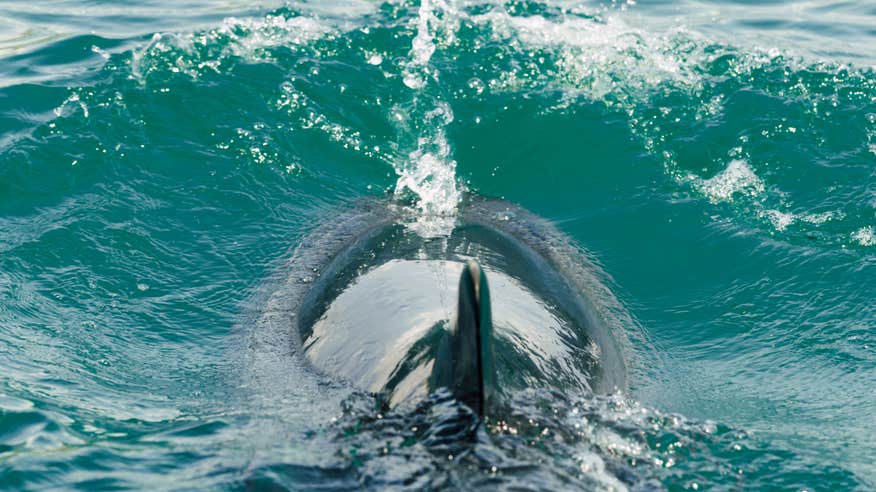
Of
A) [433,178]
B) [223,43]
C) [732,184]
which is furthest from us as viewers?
[223,43]

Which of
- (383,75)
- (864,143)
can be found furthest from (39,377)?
(864,143)

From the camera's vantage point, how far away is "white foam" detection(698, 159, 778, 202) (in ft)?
38.0

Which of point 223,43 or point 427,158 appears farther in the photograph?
point 223,43

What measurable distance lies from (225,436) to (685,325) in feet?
16.6

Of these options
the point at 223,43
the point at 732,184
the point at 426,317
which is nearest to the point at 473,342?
the point at 426,317

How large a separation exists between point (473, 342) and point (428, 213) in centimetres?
559

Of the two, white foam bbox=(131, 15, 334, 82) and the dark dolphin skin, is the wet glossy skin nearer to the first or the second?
the dark dolphin skin

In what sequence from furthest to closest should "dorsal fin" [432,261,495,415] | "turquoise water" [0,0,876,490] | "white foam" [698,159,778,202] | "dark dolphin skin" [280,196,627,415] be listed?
1. "white foam" [698,159,778,202]
2. "turquoise water" [0,0,876,490]
3. "dark dolphin skin" [280,196,627,415]
4. "dorsal fin" [432,261,495,415]

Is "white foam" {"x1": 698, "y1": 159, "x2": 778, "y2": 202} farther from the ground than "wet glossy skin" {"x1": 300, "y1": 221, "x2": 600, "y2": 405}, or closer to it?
farther from the ground

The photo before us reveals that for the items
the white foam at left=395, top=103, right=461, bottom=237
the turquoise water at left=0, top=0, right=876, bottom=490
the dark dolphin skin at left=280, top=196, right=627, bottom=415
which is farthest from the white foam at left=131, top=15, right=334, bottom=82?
the dark dolphin skin at left=280, top=196, right=627, bottom=415

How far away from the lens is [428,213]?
1045 centimetres

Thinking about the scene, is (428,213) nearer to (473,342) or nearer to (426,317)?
(426,317)

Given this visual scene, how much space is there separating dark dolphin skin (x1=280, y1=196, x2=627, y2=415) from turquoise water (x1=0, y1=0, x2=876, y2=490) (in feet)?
0.91

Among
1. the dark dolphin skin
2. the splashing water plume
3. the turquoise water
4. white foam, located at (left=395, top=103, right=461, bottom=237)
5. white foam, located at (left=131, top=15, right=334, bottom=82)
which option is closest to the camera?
the dark dolphin skin
